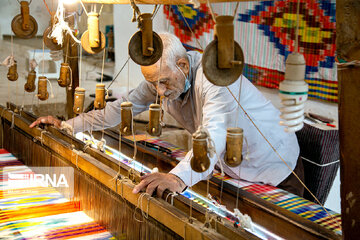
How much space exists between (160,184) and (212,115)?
0.53m

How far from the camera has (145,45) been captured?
6.34ft

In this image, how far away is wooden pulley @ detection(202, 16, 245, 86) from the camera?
148 centimetres

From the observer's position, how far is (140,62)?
1954 mm

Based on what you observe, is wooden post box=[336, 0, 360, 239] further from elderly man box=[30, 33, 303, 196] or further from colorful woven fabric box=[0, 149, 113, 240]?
colorful woven fabric box=[0, 149, 113, 240]

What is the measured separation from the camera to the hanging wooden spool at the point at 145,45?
6.28ft

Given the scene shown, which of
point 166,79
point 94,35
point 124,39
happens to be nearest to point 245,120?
point 166,79

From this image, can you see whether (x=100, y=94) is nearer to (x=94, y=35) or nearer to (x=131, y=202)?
Answer: (x=94, y=35)

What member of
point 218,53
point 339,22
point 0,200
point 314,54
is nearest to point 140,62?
point 218,53

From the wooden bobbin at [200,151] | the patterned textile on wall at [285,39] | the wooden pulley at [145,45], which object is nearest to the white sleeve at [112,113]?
the wooden pulley at [145,45]

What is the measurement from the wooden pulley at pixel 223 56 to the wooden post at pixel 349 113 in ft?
1.09

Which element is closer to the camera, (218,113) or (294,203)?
(294,203)

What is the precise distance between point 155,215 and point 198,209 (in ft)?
0.79

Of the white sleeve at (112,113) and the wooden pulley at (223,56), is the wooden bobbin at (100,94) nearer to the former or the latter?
the white sleeve at (112,113)

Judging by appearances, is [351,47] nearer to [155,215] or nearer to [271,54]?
[155,215]
